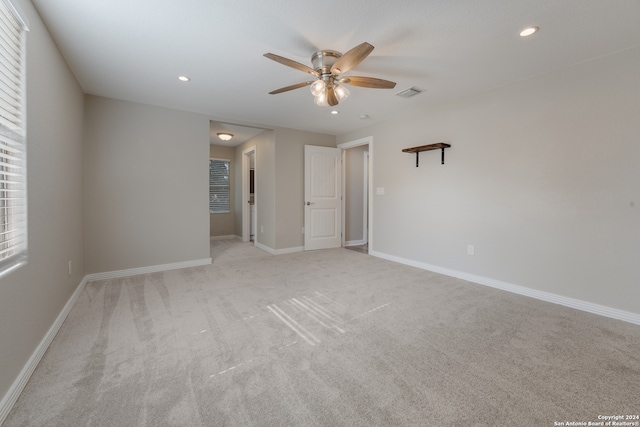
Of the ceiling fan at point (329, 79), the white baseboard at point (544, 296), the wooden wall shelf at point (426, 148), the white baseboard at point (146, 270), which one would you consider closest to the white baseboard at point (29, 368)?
the white baseboard at point (146, 270)

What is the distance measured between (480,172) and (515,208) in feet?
1.94

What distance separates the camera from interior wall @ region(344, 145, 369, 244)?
19.2 feet

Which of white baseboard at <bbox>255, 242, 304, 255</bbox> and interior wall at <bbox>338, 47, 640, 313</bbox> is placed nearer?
interior wall at <bbox>338, 47, 640, 313</bbox>

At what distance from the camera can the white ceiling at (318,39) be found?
6.08ft

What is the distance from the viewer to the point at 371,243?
16.1 feet

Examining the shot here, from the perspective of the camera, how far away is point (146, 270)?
379cm

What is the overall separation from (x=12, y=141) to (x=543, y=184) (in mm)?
4413

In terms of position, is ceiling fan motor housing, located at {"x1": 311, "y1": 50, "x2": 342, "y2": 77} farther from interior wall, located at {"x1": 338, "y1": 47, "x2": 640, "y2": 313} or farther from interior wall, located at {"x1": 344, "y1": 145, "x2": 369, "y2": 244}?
interior wall, located at {"x1": 344, "y1": 145, "x2": 369, "y2": 244}

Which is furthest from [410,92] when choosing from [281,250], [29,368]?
[29,368]

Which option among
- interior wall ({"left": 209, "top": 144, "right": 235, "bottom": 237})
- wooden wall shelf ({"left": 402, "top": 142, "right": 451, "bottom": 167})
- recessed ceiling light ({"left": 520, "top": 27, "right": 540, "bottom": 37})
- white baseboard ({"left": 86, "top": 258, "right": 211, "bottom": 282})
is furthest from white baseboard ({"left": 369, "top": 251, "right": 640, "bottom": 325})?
interior wall ({"left": 209, "top": 144, "right": 235, "bottom": 237})

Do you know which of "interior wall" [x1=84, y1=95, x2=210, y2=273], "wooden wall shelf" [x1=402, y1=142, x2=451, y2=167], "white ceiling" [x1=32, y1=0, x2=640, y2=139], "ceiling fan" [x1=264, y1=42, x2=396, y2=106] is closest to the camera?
"white ceiling" [x1=32, y1=0, x2=640, y2=139]

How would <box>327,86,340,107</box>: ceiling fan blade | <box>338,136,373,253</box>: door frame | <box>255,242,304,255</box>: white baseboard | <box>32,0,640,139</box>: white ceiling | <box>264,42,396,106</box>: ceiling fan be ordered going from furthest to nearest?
<box>255,242,304,255</box>: white baseboard → <box>338,136,373,253</box>: door frame → <box>327,86,340,107</box>: ceiling fan blade → <box>264,42,396,106</box>: ceiling fan → <box>32,0,640,139</box>: white ceiling

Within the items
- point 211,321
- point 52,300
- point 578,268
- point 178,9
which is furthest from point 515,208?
point 52,300

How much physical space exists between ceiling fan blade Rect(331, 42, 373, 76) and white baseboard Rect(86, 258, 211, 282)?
11.3 ft
